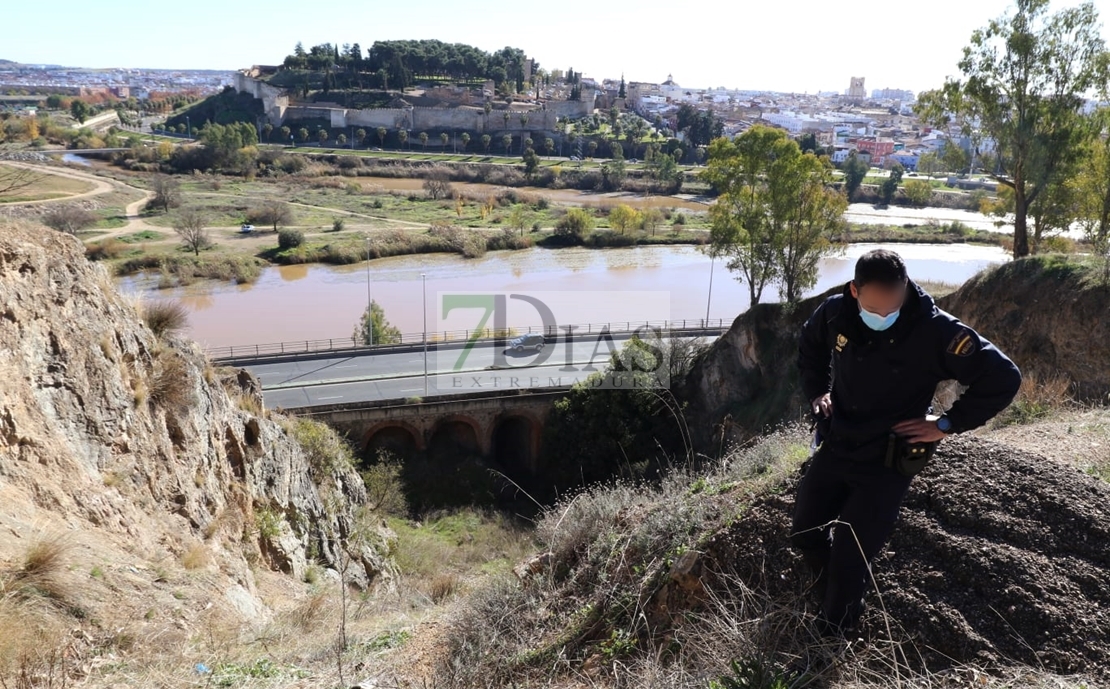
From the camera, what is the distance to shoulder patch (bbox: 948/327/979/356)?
2.40 metres

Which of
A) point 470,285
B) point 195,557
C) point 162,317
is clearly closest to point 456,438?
point 162,317

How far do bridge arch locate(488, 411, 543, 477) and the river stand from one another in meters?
7.33

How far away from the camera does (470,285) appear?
32438 millimetres

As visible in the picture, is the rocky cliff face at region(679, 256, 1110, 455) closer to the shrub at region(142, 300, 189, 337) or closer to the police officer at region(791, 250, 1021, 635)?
the police officer at region(791, 250, 1021, 635)

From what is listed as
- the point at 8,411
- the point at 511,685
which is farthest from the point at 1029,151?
the point at 8,411

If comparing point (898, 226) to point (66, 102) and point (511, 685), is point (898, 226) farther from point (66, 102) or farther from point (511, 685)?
point (66, 102)

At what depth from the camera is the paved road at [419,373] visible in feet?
62.5

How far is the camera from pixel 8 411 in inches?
203

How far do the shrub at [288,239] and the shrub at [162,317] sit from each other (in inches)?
1194

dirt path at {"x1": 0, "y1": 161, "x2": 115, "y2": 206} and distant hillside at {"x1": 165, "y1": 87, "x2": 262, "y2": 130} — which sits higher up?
distant hillside at {"x1": 165, "y1": 87, "x2": 262, "y2": 130}

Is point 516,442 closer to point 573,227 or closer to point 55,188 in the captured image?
point 573,227

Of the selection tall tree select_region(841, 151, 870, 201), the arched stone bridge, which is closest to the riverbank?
tall tree select_region(841, 151, 870, 201)

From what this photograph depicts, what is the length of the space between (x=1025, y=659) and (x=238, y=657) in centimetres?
364

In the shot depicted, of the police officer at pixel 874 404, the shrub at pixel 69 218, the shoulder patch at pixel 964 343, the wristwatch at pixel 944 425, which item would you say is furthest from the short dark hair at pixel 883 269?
the shrub at pixel 69 218
